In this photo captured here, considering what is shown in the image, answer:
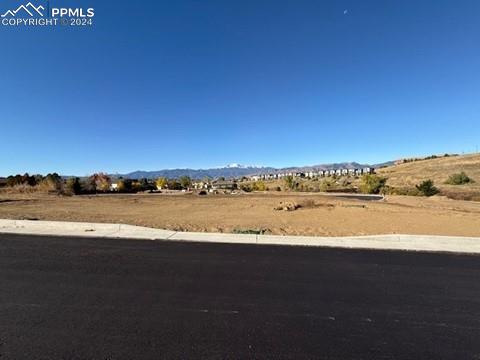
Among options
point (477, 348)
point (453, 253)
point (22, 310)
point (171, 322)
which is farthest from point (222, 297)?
point (453, 253)

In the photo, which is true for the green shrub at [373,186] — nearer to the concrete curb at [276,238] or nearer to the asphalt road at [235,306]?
the concrete curb at [276,238]

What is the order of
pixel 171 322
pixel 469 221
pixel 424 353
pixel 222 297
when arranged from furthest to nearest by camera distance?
pixel 469 221
pixel 222 297
pixel 171 322
pixel 424 353

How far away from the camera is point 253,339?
449 centimetres

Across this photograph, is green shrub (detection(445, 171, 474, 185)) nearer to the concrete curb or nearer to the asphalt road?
the concrete curb

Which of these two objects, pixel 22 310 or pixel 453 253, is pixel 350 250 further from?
pixel 22 310

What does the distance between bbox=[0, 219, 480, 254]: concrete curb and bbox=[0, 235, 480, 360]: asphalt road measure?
164 cm

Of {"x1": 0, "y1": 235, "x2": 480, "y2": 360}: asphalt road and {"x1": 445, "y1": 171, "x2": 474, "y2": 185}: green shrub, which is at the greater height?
{"x1": 445, "y1": 171, "x2": 474, "y2": 185}: green shrub

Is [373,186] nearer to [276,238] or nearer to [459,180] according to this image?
[459,180]

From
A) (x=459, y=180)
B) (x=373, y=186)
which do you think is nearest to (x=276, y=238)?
(x=373, y=186)

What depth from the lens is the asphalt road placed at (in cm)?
427

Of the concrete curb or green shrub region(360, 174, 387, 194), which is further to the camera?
green shrub region(360, 174, 387, 194)

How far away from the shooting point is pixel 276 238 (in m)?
12.1

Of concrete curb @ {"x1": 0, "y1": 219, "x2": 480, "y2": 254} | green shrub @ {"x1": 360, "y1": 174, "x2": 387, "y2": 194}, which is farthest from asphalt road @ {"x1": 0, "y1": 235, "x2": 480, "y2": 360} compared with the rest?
green shrub @ {"x1": 360, "y1": 174, "x2": 387, "y2": 194}

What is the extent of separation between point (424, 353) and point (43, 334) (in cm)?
481
